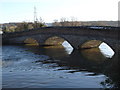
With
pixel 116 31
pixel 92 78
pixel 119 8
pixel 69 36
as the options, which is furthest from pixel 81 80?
pixel 69 36

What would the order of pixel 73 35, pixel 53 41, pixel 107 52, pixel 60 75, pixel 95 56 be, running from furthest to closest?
1. pixel 53 41
2. pixel 73 35
3. pixel 107 52
4. pixel 95 56
5. pixel 60 75

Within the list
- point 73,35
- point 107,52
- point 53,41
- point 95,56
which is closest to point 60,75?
point 95,56

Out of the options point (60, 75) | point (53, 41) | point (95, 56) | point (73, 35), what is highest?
point (73, 35)

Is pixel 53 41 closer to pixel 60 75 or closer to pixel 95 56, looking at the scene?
pixel 95 56

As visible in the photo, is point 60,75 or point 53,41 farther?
point 53,41

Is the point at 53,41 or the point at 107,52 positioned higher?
the point at 53,41

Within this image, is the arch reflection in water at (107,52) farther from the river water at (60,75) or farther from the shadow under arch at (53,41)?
the shadow under arch at (53,41)

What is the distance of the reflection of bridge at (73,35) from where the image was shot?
26.4 meters

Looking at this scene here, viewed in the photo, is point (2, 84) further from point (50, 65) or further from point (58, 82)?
point (50, 65)

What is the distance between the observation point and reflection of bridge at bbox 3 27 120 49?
86.6 ft

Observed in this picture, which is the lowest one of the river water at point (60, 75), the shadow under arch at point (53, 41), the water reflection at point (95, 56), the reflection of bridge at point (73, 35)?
the river water at point (60, 75)

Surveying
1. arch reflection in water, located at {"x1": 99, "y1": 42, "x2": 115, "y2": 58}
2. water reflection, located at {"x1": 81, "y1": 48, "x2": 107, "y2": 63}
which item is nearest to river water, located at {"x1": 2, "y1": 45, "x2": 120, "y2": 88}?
water reflection, located at {"x1": 81, "y1": 48, "x2": 107, "y2": 63}

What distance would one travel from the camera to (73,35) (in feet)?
111

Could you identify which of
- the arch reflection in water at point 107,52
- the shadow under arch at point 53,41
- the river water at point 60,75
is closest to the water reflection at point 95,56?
the arch reflection in water at point 107,52
